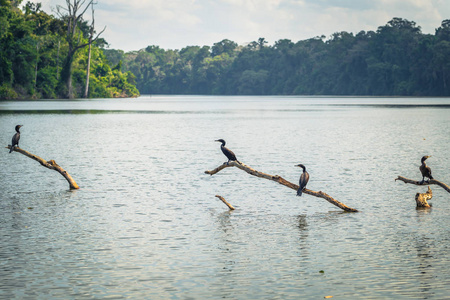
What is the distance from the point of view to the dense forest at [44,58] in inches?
4306

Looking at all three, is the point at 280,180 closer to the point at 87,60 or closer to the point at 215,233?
the point at 215,233

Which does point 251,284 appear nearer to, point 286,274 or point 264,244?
point 286,274

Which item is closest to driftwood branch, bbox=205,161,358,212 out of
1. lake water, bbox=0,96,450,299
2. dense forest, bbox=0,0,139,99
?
lake water, bbox=0,96,450,299

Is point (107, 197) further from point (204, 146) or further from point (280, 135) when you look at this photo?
point (280, 135)

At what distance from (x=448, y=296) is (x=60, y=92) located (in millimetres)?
128344

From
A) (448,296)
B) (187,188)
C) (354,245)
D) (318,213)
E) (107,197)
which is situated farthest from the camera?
(187,188)

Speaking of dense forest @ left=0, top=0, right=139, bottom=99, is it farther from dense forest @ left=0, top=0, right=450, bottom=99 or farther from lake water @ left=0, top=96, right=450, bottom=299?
lake water @ left=0, top=96, right=450, bottom=299

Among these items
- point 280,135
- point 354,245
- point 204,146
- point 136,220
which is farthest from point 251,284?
point 280,135

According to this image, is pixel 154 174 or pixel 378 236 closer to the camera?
pixel 378 236

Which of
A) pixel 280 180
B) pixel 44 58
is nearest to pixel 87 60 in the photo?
pixel 44 58

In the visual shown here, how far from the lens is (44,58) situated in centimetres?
12544

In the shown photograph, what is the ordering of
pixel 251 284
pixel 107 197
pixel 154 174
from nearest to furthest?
pixel 251 284 < pixel 107 197 < pixel 154 174

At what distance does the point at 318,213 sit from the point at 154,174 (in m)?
9.46

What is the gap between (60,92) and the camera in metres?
133
